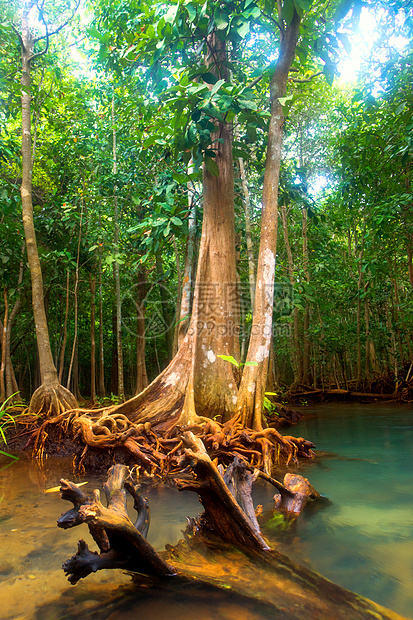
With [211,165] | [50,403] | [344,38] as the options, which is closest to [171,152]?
[211,165]

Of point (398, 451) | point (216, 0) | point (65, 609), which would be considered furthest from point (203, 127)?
point (398, 451)

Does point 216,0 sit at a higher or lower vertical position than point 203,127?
higher

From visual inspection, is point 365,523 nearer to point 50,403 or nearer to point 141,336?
point 50,403

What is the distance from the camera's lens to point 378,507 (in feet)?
10.3

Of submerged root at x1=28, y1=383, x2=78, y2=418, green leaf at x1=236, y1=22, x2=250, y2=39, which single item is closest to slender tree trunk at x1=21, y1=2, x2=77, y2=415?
submerged root at x1=28, y1=383, x2=78, y2=418

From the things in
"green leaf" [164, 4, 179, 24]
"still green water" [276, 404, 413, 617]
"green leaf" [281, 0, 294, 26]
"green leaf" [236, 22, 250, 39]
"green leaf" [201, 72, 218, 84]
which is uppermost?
"green leaf" [281, 0, 294, 26]

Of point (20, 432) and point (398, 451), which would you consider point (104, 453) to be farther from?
point (398, 451)

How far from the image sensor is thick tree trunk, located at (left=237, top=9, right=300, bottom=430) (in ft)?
15.3

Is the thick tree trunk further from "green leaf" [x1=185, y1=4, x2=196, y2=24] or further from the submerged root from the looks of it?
the submerged root

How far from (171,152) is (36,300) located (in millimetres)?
3513

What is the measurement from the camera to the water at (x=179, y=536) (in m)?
1.79

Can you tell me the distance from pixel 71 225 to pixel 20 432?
4866 millimetres

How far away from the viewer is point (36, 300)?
6.53m

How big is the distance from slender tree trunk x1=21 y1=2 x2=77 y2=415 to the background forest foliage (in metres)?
0.32
